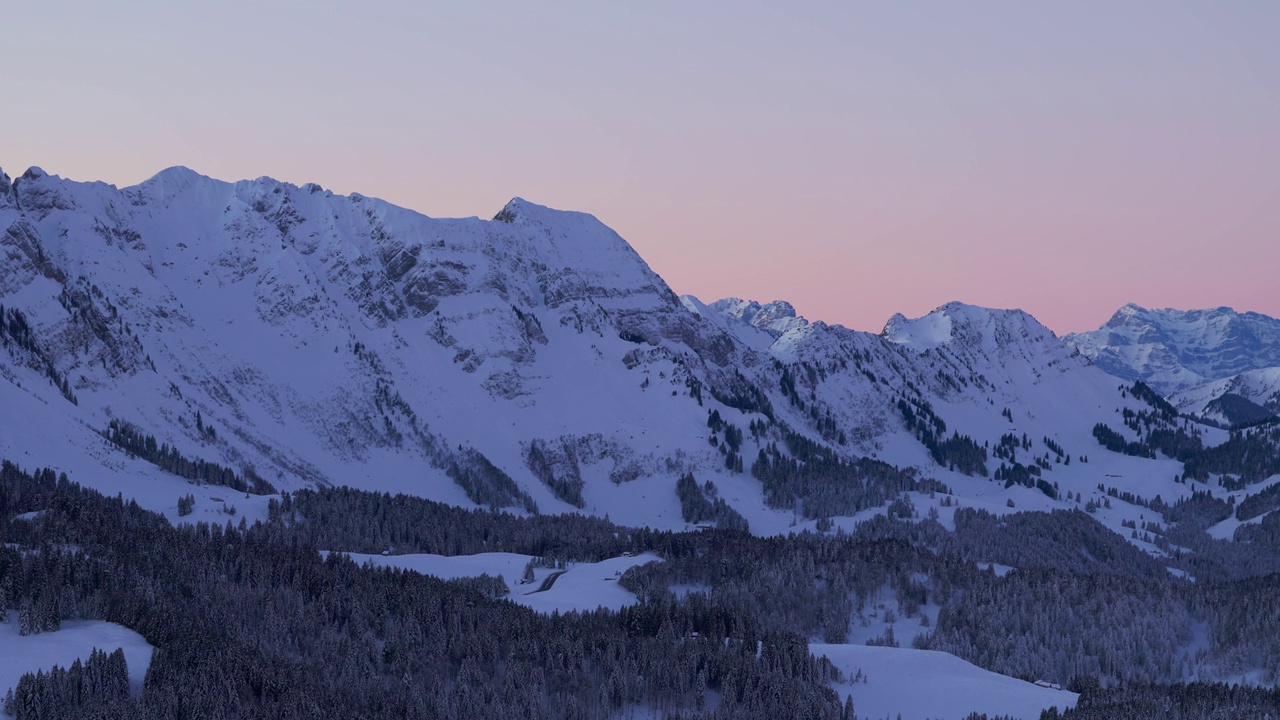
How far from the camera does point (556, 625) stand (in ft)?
216

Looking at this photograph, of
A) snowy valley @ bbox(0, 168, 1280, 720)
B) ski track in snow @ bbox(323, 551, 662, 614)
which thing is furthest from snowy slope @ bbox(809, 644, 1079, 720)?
ski track in snow @ bbox(323, 551, 662, 614)

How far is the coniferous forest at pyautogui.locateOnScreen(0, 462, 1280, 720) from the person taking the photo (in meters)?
49.4

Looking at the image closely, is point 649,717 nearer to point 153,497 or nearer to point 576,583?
point 576,583

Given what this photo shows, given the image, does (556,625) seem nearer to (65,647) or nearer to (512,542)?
(65,647)

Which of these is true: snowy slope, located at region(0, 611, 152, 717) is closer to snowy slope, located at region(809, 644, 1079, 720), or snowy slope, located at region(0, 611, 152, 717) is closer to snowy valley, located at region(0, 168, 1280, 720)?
snowy valley, located at region(0, 168, 1280, 720)

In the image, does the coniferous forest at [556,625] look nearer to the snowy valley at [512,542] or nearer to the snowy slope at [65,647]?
the snowy valley at [512,542]

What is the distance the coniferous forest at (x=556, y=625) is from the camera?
4944 cm

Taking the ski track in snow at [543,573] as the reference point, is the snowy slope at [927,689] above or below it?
below

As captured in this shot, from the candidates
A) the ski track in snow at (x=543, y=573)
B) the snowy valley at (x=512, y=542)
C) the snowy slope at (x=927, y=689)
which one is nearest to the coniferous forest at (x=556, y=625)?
the snowy valley at (x=512, y=542)

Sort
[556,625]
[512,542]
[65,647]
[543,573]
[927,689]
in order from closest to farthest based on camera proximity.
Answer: [65,647]
[927,689]
[556,625]
[543,573]
[512,542]

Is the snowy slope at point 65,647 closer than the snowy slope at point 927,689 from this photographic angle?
Yes

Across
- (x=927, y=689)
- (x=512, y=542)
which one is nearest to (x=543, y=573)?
(x=512, y=542)

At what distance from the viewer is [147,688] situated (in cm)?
4362

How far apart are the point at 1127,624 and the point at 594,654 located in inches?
2134
